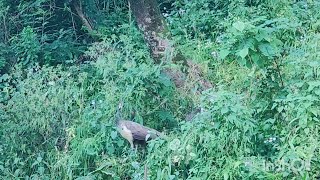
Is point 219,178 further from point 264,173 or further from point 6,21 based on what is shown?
point 6,21

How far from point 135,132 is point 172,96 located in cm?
65

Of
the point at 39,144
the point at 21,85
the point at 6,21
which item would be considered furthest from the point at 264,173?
the point at 6,21

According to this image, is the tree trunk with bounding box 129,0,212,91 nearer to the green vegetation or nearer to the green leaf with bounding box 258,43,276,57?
the green vegetation

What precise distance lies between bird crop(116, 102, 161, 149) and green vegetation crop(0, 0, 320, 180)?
0.07 meters

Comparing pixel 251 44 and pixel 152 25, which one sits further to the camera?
pixel 152 25

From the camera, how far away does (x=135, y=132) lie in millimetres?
3725

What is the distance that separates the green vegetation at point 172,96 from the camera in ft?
10.8

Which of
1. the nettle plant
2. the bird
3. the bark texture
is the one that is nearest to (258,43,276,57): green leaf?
the nettle plant

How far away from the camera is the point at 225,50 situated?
340 centimetres

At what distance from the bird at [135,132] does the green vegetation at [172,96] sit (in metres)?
0.07

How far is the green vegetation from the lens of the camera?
3279mm

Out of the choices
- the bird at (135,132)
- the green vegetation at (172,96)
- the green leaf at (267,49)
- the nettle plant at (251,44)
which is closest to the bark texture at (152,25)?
the green vegetation at (172,96)

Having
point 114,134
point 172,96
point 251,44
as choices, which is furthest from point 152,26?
point 251,44

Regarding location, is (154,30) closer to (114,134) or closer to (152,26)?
(152,26)
